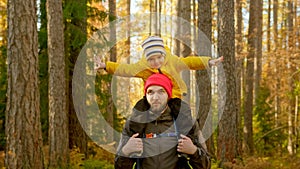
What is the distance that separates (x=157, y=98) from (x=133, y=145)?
0.38 meters

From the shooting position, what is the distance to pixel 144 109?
11.0ft

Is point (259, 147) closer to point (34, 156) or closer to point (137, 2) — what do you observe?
point (137, 2)

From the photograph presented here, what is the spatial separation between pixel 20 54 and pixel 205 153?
14.8ft

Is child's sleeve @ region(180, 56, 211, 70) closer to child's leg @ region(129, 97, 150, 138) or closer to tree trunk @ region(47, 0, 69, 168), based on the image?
child's leg @ region(129, 97, 150, 138)

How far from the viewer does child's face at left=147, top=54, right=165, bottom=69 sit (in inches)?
170

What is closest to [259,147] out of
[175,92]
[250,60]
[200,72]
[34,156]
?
[250,60]

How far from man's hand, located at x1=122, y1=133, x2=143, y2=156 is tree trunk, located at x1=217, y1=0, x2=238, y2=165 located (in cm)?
832

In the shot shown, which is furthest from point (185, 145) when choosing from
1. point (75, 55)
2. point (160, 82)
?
point (75, 55)

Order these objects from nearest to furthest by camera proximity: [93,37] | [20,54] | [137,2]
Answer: [20,54], [93,37], [137,2]

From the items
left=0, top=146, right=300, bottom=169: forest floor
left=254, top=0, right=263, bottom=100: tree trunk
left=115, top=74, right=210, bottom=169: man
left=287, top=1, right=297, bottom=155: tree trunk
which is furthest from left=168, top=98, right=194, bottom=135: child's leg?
left=254, top=0, right=263, bottom=100: tree trunk

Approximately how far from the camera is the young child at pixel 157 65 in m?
4.33

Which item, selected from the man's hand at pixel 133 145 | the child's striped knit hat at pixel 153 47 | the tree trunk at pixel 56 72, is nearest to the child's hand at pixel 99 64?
the child's striped knit hat at pixel 153 47

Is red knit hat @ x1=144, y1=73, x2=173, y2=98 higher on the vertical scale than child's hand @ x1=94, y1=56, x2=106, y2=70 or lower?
lower

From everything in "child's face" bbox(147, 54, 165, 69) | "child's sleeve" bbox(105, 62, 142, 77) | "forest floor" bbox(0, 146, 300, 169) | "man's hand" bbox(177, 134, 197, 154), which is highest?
"child's face" bbox(147, 54, 165, 69)
